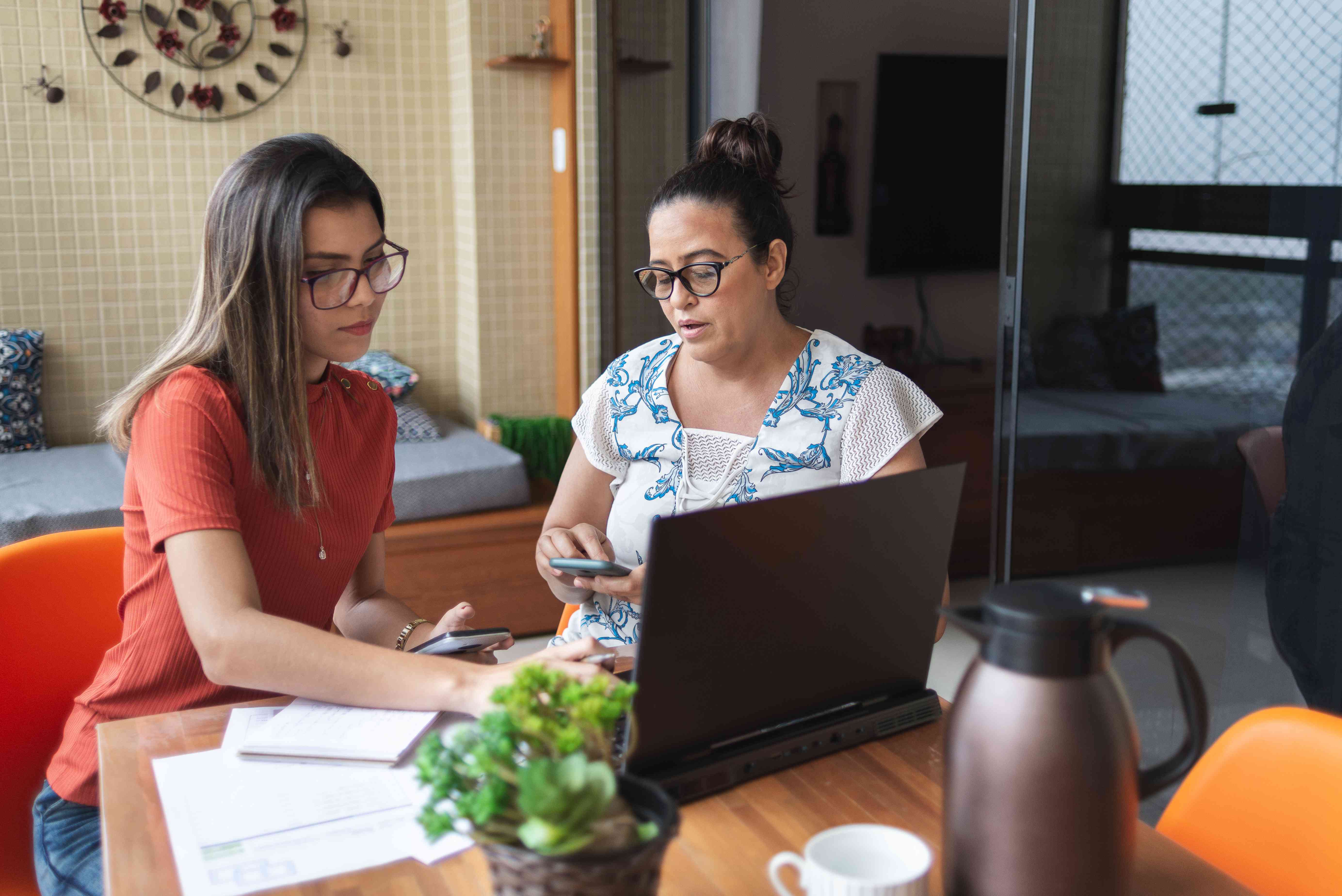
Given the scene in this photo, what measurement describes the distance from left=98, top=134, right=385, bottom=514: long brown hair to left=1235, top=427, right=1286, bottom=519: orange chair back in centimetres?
153

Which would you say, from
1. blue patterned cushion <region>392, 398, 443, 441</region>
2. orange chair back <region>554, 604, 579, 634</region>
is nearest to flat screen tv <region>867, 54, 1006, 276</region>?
blue patterned cushion <region>392, 398, 443, 441</region>

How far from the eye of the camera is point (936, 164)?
382cm

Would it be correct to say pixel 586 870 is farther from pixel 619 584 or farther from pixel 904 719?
pixel 619 584

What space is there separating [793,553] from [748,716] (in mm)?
181

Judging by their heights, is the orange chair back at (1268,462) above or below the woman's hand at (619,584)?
above

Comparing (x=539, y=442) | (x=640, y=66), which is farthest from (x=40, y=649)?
(x=640, y=66)

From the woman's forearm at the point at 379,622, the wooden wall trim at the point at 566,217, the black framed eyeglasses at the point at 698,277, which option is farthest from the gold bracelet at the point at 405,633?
the wooden wall trim at the point at 566,217

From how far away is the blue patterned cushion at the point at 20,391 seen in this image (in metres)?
3.65

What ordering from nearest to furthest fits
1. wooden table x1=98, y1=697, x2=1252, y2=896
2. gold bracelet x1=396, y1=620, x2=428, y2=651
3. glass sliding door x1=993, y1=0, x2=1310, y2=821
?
wooden table x1=98, y1=697, x2=1252, y2=896 → gold bracelet x1=396, y1=620, x2=428, y2=651 → glass sliding door x1=993, y1=0, x2=1310, y2=821

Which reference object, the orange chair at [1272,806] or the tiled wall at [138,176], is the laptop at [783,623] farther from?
the tiled wall at [138,176]

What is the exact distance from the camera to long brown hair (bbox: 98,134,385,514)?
142cm

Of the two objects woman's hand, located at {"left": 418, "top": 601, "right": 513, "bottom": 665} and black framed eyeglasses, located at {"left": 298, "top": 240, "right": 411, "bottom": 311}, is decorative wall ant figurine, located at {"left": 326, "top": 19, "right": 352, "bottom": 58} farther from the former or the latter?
woman's hand, located at {"left": 418, "top": 601, "right": 513, "bottom": 665}

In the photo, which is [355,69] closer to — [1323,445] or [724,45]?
[724,45]

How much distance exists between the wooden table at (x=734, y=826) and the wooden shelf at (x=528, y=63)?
306 centimetres
